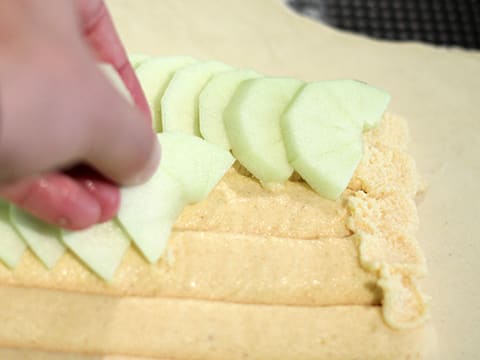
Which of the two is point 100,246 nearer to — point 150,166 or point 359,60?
point 150,166

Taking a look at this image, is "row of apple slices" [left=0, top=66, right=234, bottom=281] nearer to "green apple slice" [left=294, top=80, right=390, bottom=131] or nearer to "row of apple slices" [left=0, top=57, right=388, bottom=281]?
"row of apple slices" [left=0, top=57, right=388, bottom=281]

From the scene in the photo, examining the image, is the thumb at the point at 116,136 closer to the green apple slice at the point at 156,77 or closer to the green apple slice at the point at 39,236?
the green apple slice at the point at 39,236

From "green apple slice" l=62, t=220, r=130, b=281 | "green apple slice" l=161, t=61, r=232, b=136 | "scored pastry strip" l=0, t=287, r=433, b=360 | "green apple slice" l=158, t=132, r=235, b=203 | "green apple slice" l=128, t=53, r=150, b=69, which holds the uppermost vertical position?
"green apple slice" l=128, t=53, r=150, b=69

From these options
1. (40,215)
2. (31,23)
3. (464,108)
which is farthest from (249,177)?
(464,108)

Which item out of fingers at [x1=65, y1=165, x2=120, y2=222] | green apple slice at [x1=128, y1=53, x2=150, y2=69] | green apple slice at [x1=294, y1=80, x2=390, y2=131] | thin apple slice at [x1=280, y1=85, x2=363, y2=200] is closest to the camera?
fingers at [x1=65, y1=165, x2=120, y2=222]

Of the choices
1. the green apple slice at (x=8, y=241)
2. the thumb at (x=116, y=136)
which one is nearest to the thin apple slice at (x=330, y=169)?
the thumb at (x=116, y=136)

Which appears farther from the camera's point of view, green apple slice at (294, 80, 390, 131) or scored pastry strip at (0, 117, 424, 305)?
green apple slice at (294, 80, 390, 131)

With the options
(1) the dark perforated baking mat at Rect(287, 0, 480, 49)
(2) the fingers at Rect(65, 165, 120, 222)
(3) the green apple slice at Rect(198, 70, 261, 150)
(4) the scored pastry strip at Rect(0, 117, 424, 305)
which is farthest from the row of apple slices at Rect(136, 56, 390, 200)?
(1) the dark perforated baking mat at Rect(287, 0, 480, 49)
